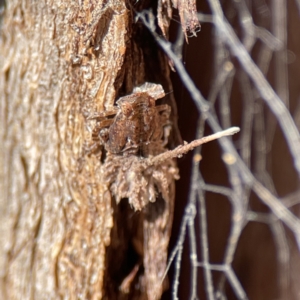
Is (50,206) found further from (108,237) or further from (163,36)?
(163,36)

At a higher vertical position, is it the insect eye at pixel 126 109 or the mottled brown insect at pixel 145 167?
the insect eye at pixel 126 109

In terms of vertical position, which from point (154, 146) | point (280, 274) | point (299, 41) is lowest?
point (280, 274)

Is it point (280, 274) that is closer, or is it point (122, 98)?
point (122, 98)

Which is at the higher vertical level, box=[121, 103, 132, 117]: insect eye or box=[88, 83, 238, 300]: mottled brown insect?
box=[121, 103, 132, 117]: insect eye

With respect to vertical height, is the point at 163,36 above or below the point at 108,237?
above

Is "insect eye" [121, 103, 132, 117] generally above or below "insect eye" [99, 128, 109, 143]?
above

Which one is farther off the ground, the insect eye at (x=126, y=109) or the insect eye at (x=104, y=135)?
the insect eye at (x=126, y=109)

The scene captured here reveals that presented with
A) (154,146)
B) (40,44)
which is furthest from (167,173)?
(40,44)

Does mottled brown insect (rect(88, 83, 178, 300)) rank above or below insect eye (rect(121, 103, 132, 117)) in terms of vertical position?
below
